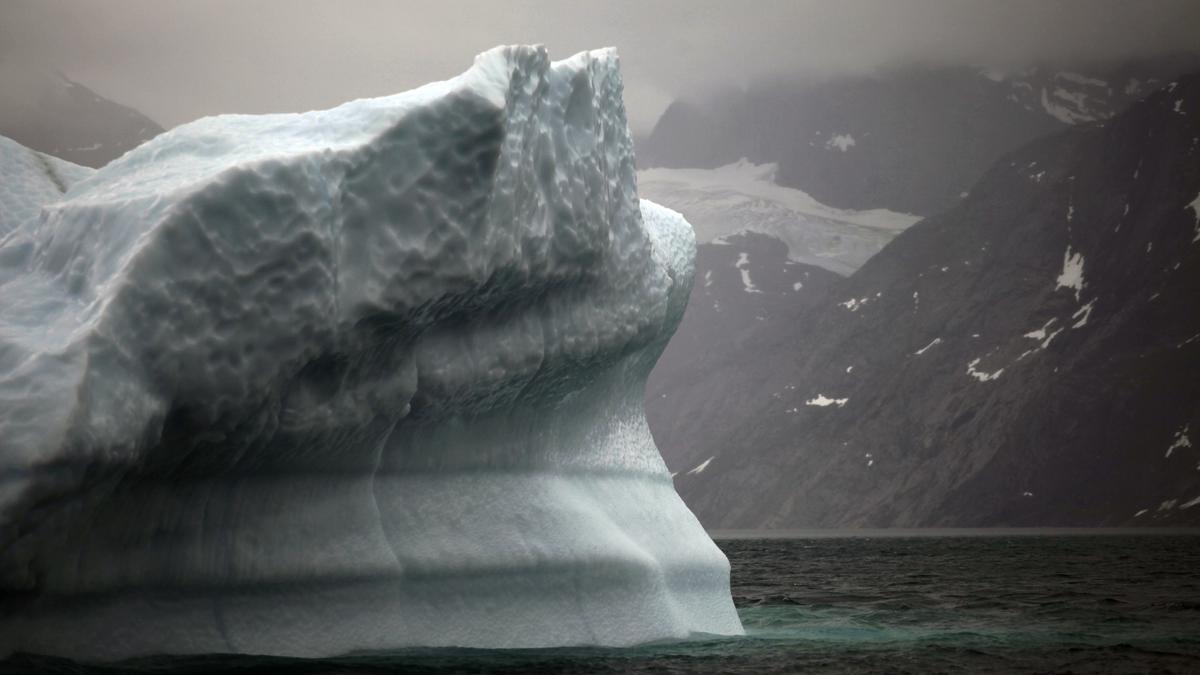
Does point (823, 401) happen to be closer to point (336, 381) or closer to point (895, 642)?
point (895, 642)

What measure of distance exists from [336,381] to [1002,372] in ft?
481

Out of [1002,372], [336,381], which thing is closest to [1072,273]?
[1002,372]

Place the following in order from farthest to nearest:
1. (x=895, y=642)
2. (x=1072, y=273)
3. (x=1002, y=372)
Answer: (x=1072, y=273)
(x=1002, y=372)
(x=895, y=642)

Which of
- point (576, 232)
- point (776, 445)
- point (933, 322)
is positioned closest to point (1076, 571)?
point (576, 232)

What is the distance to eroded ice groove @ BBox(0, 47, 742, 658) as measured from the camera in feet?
23.3

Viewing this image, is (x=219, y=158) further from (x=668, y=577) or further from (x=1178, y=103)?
(x=1178, y=103)

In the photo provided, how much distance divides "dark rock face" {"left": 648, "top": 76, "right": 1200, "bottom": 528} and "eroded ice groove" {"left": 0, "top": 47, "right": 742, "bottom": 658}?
385 feet

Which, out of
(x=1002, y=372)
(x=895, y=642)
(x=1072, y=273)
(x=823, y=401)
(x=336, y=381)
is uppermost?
(x=336, y=381)

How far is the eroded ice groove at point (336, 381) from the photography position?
7.10 metres

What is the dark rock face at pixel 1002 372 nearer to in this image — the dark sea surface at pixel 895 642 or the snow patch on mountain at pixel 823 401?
the snow patch on mountain at pixel 823 401

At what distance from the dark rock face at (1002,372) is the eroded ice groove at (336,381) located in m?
117

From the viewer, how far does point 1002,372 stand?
147 metres

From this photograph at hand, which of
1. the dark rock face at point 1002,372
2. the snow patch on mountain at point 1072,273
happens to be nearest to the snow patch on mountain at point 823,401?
the dark rock face at point 1002,372

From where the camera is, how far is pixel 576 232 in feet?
33.5
